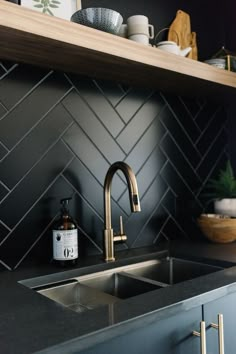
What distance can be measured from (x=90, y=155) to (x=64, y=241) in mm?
389

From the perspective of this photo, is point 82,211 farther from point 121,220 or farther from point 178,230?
point 178,230

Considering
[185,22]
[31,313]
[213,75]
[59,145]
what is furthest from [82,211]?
[185,22]

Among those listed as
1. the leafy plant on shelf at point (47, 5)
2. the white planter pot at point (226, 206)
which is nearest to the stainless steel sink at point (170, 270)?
the white planter pot at point (226, 206)

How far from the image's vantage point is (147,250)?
4.69 feet

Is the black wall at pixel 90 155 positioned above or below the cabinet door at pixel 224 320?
above

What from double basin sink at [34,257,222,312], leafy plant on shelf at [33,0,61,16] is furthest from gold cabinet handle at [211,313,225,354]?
leafy plant on shelf at [33,0,61,16]

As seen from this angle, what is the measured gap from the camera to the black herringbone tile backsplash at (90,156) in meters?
1.18

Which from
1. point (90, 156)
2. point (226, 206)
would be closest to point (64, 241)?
point (90, 156)

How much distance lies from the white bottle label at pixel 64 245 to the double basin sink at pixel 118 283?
84mm

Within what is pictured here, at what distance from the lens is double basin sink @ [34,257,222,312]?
105 cm

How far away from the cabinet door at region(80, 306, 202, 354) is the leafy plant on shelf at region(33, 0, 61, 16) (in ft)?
3.32

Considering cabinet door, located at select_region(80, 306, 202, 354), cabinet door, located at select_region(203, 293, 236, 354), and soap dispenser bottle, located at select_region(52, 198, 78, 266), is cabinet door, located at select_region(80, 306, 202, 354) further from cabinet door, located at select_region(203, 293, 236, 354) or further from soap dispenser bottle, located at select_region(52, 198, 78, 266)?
soap dispenser bottle, located at select_region(52, 198, 78, 266)

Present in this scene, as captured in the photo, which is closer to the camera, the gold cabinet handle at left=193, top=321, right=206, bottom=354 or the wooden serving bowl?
the gold cabinet handle at left=193, top=321, right=206, bottom=354

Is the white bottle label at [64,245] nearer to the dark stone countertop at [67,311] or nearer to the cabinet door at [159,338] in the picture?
the dark stone countertop at [67,311]
